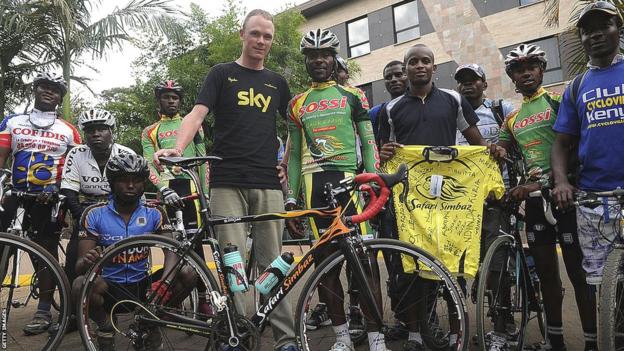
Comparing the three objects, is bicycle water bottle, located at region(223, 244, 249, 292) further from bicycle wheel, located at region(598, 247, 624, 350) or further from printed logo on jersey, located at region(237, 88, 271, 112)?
bicycle wheel, located at region(598, 247, 624, 350)

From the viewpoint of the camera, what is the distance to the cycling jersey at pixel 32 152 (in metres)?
4.75

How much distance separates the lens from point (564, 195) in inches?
124

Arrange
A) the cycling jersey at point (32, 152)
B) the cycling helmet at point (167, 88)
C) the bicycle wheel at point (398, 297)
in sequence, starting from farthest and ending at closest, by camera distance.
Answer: the cycling helmet at point (167, 88) < the cycling jersey at point (32, 152) < the bicycle wheel at point (398, 297)

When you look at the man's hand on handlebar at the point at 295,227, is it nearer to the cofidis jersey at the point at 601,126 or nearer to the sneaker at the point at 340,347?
the sneaker at the point at 340,347

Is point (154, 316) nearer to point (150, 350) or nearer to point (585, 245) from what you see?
point (150, 350)

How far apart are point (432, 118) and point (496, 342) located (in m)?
1.66

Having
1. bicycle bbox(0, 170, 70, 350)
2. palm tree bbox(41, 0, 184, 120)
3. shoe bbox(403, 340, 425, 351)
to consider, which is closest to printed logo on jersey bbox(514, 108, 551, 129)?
shoe bbox(403, 340, 425, 351)

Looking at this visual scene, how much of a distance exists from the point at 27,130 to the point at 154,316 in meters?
2.67

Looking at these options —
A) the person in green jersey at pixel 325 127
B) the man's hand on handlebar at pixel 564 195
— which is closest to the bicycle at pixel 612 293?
the man's hand on handlebar at pixel 564 195

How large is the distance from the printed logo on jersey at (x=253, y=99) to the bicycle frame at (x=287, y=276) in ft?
2.36

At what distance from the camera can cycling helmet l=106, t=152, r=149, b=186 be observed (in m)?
3.78

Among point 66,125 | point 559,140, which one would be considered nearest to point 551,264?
point 559,140

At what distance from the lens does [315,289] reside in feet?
10.1

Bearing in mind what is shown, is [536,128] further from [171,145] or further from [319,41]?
[171,145]
